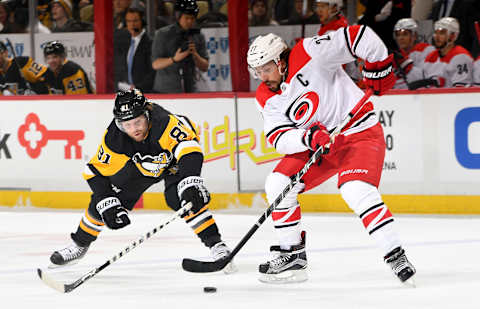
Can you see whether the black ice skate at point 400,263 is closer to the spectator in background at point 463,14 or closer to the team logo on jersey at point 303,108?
the team logo on jersey at point 303,108

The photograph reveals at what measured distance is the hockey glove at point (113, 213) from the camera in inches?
185

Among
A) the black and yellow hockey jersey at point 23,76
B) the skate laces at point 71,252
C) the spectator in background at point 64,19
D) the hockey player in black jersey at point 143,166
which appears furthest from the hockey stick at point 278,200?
the spectator in background at point 64,19

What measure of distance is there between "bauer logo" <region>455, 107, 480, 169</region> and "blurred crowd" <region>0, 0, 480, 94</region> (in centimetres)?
26

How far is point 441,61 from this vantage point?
6934mm

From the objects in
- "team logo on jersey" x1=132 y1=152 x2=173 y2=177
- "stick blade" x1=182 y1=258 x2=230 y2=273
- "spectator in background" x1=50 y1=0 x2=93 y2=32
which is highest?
"spectator in background" x1=50 y1=0 x2=93 y2=32

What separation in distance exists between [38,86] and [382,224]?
4.11m

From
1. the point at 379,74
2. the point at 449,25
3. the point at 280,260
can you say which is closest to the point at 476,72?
the point at 449,25

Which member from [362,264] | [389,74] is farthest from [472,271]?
[389,74]

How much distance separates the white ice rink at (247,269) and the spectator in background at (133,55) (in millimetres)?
1143

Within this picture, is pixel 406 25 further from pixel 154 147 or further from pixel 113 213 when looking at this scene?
pixel 113 213

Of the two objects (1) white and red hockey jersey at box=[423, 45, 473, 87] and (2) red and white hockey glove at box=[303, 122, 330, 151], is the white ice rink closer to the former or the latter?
(2) red and white hockey glove at box=[303, 122, 330, 151]

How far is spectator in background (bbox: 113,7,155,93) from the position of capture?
7.54 meters

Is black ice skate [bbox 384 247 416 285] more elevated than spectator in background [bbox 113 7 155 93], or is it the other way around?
spectator in background [bbox 113 7 155 93]

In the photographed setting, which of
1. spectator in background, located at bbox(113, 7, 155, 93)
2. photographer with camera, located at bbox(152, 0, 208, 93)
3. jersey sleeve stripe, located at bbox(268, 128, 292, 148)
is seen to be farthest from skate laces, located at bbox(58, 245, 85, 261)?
spectator in background, located at bbox(113, 7, 155, 93)
